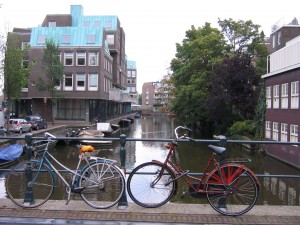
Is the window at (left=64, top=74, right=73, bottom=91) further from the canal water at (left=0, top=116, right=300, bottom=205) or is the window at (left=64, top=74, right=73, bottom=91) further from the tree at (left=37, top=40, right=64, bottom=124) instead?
the canal water at (left=0, top=116, right=300, bottom=205)

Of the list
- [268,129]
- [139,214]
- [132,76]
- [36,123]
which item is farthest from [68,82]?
[132,76]

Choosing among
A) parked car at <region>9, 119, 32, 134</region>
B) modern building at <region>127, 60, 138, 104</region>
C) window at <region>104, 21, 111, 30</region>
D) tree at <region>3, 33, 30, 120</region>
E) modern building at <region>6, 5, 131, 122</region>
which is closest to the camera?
tree at <region>3, 33, 30, 120</region>

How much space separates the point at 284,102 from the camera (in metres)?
25.2

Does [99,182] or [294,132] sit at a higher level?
[99,182]

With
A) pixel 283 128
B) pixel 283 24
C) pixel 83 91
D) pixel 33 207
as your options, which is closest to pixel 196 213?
pixel 33 207

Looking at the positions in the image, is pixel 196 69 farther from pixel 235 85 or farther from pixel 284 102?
pixel 284 102

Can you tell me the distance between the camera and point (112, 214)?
16.6 ft

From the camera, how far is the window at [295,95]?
22.7 meters

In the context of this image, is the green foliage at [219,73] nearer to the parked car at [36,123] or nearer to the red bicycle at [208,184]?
the parked car at [36,123]

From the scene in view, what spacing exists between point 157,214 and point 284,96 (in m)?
22.3

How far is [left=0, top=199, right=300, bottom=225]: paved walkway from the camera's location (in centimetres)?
483

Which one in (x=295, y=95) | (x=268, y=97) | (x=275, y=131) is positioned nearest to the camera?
(x=295, y=95)

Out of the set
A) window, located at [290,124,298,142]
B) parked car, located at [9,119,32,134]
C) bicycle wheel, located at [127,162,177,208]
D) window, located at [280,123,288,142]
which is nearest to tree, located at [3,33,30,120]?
parked car, located at [9,119,32,134]

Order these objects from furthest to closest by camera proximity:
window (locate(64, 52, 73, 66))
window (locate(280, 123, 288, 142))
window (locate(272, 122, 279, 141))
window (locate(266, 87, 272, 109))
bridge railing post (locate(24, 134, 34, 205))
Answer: window (locate(64, 52, 73, 66)) < window (locate(266, 87, 272, 109)) < window (locate(272, 122, 279, 141)) < window (locate(280, 123, 288, 142)) < bridge railing post (locate(24, 134, 34, 205))
